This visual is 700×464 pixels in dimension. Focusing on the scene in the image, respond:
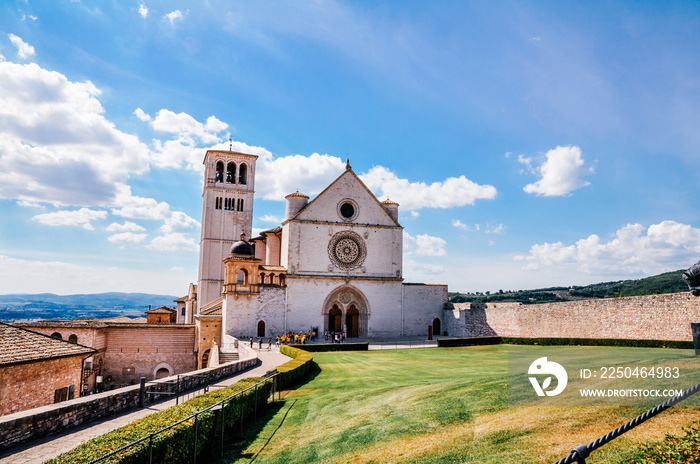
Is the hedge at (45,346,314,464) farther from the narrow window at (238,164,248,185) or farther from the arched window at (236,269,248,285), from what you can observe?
the narrow window at (238,164,248,185)

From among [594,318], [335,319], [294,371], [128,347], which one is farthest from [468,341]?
[128,347]

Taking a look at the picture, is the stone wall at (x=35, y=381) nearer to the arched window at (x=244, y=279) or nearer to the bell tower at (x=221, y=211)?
the arched window at (x=244, y=279)

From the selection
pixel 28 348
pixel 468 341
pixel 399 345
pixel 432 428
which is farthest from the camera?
pixel 399 345

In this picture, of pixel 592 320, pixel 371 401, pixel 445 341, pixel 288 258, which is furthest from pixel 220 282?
pixel 371 401

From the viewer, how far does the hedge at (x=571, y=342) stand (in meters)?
22.7

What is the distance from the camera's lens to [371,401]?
1305cm

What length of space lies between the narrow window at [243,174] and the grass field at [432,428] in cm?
4596

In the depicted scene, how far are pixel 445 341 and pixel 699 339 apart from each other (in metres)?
23.9

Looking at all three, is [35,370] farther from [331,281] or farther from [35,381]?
[331,281]

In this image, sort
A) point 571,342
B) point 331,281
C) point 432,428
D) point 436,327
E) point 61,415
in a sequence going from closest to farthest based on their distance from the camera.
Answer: point 432,428 → point 61,415 → point 571,342 → point 331,281 → point 436,327

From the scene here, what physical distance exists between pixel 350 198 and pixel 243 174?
19859mm

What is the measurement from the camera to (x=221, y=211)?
2219 inches

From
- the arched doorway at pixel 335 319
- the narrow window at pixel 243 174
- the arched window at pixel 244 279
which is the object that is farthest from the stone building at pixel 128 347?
the narrow window at pixel 243 174

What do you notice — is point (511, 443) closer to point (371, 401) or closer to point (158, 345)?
point (371, 401)
